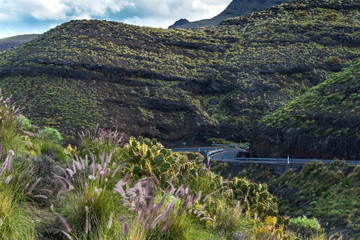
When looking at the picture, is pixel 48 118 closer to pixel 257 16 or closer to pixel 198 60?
pixel 198 60

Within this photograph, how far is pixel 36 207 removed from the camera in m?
4.39

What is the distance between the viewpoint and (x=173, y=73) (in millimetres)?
62781

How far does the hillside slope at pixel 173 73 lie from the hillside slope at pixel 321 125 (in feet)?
60.3

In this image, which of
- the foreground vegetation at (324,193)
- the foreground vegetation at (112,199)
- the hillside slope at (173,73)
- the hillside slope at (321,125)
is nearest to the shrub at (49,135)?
the foreground vegetation at (112,199)

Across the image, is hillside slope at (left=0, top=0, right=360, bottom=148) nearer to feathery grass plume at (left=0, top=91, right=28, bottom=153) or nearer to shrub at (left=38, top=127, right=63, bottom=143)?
shrub at (left=38, top=127, right=63, bottom=143)

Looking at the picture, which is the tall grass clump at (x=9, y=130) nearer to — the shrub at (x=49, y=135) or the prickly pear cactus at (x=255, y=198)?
the shrub at (x=49, y=135)

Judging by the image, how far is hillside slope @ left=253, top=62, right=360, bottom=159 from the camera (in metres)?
27.1

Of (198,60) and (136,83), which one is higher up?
(198,60)

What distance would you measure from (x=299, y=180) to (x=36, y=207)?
72.0 feet

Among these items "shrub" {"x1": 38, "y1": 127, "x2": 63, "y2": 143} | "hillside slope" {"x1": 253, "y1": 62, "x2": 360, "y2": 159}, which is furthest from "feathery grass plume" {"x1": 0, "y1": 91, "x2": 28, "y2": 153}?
"hillside slope" {"x1": 253, "y1": 62, "x2": 360, "y2": 159}

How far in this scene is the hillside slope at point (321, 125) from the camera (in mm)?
27062

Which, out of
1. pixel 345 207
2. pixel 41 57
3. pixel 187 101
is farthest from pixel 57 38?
pixel 345 207

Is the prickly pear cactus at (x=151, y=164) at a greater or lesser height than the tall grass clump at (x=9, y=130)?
lesser

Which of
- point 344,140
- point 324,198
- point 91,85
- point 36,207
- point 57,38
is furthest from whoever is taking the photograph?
point 57,38
